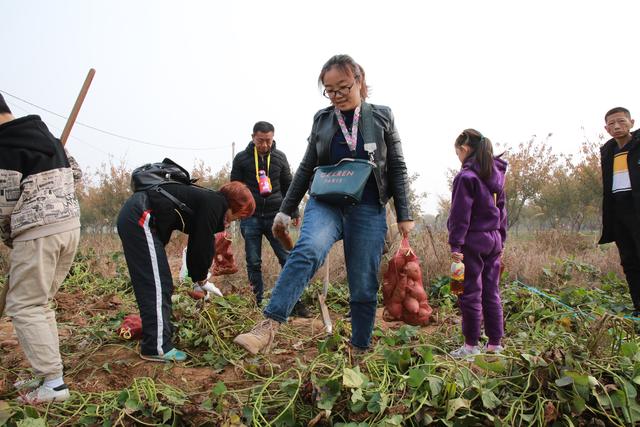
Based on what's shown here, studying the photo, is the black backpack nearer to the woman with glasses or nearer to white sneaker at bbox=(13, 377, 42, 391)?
the woman with glasses

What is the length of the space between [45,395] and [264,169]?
10.2 ft

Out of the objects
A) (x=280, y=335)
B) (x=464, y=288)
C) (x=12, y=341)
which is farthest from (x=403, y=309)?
(x=12, y=341)

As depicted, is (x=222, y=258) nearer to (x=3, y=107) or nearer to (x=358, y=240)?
(x=358, y=240)

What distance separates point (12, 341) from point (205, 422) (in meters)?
2.56

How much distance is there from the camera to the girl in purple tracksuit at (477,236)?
3.12 meters

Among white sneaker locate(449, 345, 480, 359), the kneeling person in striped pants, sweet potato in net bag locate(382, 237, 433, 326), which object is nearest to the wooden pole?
the kneeling person in striped pants

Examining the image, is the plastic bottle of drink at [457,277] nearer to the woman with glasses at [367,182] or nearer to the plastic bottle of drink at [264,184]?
the woman with glasses at [367,182]

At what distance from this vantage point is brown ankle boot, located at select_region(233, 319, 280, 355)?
2.36 meters

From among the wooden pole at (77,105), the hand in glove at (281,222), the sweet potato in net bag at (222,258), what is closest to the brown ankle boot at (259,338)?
the hand in glove at (281,222)

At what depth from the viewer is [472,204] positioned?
125 inches

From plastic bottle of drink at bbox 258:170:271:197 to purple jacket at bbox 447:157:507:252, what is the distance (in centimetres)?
224

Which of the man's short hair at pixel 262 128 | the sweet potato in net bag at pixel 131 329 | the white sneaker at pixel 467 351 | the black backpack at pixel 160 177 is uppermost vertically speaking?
the man's short hair at pixel 262 128

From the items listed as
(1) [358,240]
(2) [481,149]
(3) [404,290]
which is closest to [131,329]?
(1) [358,240]

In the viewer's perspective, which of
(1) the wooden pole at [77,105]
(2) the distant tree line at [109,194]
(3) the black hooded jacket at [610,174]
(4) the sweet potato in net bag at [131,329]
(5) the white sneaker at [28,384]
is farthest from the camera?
(2) the distant tree line at [109,194]
